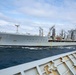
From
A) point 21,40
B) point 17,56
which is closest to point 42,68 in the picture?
point 17,56

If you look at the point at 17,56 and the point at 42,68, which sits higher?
the point at 42,68

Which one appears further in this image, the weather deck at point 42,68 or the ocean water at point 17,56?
the ocean water at point 17,56

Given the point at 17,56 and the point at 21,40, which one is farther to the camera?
the point at 21,40

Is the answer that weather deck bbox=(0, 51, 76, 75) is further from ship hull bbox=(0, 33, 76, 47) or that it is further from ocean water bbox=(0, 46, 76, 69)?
ship hull bbox=(0, 33, 76, 47)

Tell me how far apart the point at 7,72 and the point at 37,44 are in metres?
57.1

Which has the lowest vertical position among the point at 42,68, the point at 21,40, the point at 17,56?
the point at 17,56

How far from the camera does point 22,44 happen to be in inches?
2093

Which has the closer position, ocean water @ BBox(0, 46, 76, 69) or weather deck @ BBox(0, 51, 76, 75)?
weather deck @ BBox(0, 51, 76, 75)

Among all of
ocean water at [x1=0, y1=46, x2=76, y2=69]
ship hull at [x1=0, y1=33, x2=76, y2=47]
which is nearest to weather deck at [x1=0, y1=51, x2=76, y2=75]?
ocean water at [x1=0, y1=46, x2=76, y2=69]

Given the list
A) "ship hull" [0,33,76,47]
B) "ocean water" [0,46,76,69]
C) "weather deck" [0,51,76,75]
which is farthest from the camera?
"ship hull" [0,33,76,47]

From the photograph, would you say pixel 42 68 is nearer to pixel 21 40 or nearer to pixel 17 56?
pixel 17 56

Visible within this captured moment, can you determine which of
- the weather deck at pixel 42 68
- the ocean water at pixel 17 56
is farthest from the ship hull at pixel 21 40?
the weather deck at pixel 42 68

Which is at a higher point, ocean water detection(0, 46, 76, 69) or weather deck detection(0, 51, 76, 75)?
weather deck detection(0, 51, 76, 75)

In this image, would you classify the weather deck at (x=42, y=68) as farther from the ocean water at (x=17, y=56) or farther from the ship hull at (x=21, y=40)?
the ship hull at (x=21, y=40)
